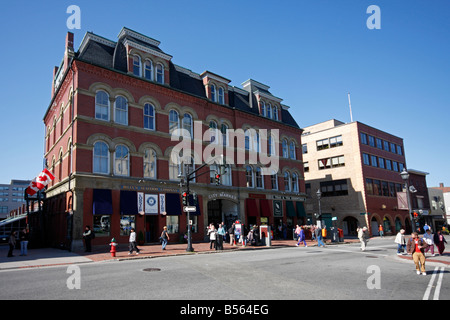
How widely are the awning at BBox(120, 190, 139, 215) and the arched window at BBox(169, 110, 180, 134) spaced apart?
6.81 meters

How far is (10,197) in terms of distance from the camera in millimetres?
120875

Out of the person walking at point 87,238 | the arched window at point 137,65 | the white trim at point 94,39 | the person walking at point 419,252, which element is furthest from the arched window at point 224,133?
the person walking at point 419,252

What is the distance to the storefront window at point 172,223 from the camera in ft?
85.6

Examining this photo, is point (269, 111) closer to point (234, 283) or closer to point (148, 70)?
point (148, 70)

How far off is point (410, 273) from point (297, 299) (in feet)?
21.9

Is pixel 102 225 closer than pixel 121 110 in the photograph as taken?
Yes

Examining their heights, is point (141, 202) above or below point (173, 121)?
below

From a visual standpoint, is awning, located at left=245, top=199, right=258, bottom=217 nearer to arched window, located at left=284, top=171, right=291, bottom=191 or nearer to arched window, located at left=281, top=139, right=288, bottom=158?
arched window, located at left=284, top=171, right=291, bottom=191

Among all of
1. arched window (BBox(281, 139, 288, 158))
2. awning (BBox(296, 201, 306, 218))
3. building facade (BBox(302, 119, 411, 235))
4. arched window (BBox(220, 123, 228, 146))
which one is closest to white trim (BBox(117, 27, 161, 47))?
arched window (BBox(220, 123, 228, 146))

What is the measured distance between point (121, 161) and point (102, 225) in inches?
192

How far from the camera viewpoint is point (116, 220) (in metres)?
23.1

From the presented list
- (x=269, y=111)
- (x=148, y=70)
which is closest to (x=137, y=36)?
(x=148, y=70)
